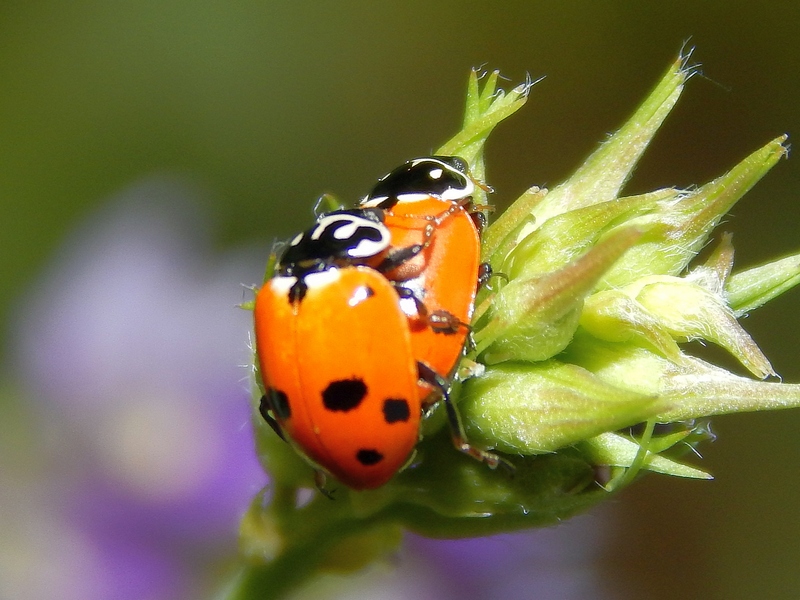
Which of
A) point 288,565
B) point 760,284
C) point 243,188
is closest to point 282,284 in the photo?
point 288,565

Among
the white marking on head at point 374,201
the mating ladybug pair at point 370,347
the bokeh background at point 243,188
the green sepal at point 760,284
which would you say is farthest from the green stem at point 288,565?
the bokeh background at point 243,188

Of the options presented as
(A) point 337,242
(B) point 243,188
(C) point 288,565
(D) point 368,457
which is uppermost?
(B) point 243,188

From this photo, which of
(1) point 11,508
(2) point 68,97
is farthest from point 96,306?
(2) point 68,97

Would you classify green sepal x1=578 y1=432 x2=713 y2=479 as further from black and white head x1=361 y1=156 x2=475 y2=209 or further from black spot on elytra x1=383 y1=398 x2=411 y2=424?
black and white head x1=361 y1=156 x2=475 y2=209

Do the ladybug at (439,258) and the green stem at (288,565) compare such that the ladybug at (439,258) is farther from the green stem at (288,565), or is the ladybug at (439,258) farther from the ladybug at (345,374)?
the green stem at (288,565)

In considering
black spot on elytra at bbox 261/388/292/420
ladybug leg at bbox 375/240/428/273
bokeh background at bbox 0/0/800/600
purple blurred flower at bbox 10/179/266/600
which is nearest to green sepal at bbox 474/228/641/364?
ladybug leg at bbox 375/240/428/273

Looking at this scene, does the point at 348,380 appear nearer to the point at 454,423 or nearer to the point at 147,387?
the point at 454,423
